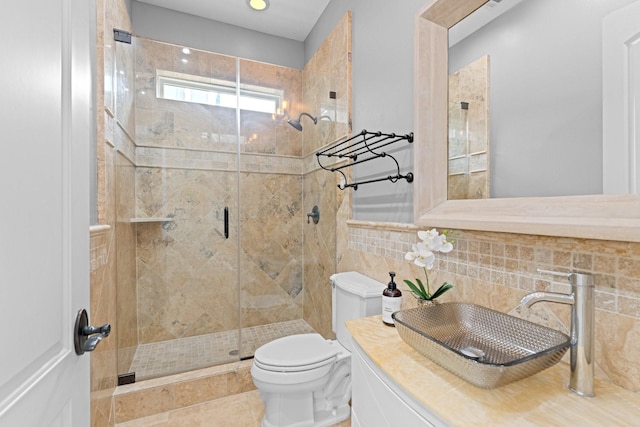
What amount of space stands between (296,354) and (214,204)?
56.3 inches

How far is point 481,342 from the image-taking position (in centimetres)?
93

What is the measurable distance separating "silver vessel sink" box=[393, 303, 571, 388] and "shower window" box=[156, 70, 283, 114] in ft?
7.32

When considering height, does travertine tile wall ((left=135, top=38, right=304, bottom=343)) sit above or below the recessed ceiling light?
below

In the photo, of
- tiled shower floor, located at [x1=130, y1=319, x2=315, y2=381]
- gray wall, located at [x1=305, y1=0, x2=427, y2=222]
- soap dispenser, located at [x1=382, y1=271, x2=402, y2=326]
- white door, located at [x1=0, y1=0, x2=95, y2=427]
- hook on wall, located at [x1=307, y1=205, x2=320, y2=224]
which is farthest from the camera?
hook on wall, located at [x1=307, y1=205, x2=320, y2=224]

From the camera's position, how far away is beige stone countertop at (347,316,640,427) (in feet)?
1.96

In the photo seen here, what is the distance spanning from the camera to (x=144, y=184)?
2.26 m

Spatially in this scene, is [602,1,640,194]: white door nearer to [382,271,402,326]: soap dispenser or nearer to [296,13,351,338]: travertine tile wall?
[382,271,402,326]: soap dispenser

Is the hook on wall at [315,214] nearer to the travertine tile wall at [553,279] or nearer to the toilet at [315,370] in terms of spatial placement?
the toilet at [315,370]

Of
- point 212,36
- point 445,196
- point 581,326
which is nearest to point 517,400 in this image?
point 581,326

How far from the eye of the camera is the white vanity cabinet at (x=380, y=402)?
679 mm

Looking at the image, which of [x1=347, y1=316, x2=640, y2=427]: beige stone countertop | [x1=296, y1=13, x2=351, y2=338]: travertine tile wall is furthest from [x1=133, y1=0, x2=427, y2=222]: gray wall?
[x1=347, y1=316, x2=640, y2=427]: beige stone countertop

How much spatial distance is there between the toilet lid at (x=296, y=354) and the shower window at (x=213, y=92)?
1936 millimetres

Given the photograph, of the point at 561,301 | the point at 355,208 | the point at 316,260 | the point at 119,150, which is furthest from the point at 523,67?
the point at 119,150

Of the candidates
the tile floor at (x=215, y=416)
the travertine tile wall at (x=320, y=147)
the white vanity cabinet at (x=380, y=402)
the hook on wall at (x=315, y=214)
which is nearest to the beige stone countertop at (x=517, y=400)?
the white vanity cabinet at (x=380, y=402)
